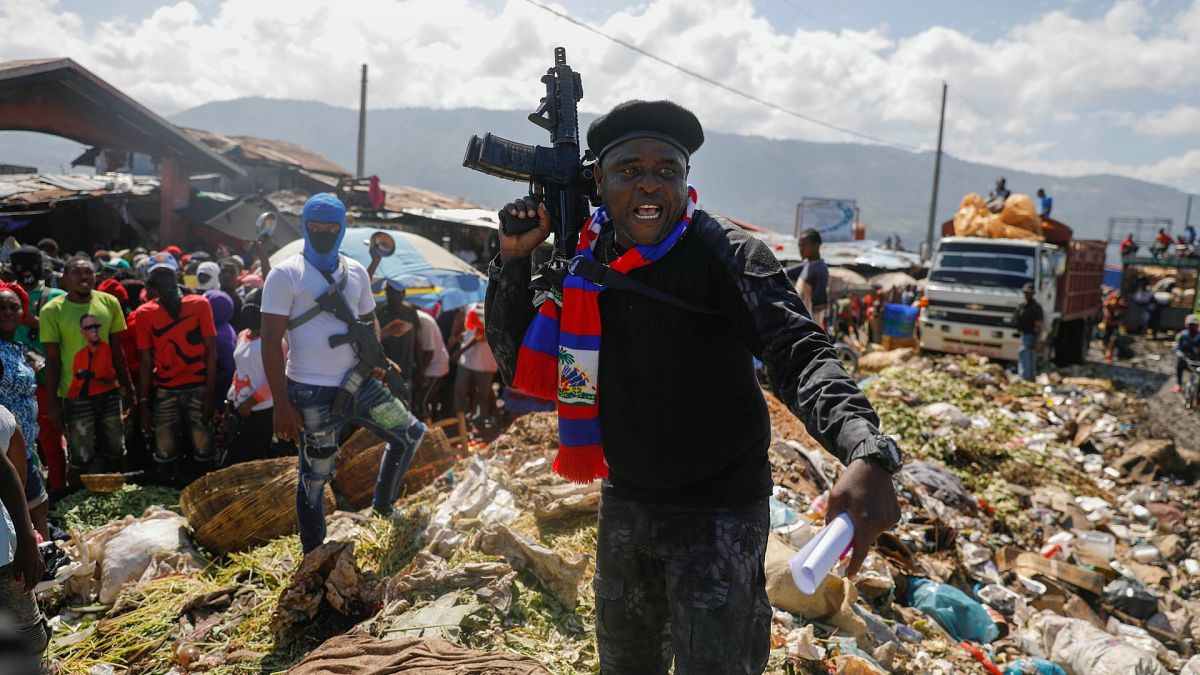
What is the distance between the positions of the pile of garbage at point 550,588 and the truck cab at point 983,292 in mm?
6460

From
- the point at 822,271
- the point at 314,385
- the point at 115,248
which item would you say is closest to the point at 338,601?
the point at 314,385

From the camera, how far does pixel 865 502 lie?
51.2 inches

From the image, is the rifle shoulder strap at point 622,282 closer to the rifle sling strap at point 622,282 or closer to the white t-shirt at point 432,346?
the rifle sling strap at point 622,282

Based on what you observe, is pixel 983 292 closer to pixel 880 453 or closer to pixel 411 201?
pixel 880 453

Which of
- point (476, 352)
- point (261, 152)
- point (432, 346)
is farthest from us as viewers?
point (261, 152)

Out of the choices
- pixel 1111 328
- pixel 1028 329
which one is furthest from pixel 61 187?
pixel 1111 328

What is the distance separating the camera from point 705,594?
187 cm

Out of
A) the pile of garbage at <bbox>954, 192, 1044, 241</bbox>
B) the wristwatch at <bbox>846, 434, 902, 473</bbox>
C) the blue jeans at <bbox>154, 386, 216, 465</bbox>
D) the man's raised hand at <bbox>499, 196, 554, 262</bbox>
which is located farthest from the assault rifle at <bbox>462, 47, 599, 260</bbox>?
the pile of garbage at <bbox>954, 192, 1044, 241</bbox>

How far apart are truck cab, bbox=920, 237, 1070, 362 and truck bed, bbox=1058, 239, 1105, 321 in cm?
133

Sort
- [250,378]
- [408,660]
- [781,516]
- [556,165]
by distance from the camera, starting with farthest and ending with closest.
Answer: [250,378], [781,516], [408,660], [556,165]

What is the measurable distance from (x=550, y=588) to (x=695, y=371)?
207 cm

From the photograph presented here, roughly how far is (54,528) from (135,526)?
0.66 metres

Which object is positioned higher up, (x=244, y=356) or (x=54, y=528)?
(x=244, y=356)

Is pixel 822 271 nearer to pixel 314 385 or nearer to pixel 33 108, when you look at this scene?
pixel 314 385
